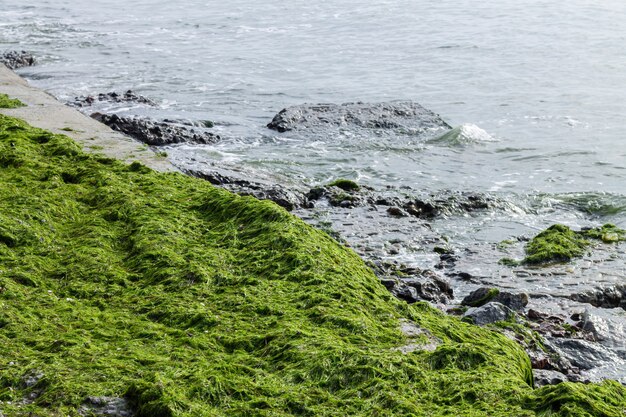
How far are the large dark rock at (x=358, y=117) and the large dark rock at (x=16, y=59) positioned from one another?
6.68 meters

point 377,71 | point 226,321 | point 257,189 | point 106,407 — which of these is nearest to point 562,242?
point 257,189

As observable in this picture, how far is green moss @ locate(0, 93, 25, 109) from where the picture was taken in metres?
10.3

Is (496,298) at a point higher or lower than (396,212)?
higher

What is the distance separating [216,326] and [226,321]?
0.08 metres

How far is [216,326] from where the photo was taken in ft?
15.4

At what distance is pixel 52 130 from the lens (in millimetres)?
9188

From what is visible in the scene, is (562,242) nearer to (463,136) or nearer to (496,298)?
(496,298)

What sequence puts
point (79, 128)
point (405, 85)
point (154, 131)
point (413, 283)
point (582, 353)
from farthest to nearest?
1. point (405, 85)
2. point (154, 131)
3. point (79, 128)
4. point (413, 283)
5. point (582, 353)

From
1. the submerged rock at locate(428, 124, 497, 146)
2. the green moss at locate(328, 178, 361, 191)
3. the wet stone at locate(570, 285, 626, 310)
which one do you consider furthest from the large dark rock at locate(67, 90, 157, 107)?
the wet stone at locate(570, 285, 626, 310)

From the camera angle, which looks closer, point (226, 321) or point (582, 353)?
point (226, 321)

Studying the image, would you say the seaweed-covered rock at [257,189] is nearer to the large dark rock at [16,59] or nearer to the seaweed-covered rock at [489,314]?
the seaweed-covered rock at [489,314]

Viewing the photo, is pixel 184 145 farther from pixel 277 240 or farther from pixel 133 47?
pixel 133 47

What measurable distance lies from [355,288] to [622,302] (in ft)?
10.4

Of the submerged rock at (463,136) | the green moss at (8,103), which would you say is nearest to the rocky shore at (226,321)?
the green moss at (8,103)
